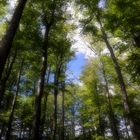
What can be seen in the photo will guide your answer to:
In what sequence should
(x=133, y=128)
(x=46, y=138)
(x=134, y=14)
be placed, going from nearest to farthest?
(x=133, y=128) < (x=134, y=14) < (x=46, y=138)

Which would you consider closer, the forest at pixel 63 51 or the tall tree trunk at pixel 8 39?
the tall tree trunk at pixel 8 39

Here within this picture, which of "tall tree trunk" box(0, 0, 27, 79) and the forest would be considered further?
the forest

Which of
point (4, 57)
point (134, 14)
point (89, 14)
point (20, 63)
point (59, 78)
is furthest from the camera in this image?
point (20, 63)

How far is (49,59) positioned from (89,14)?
7.36 metres

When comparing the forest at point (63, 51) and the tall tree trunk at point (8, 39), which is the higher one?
the forest at point (63, 51)

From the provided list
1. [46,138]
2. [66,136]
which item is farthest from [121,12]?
[66,136]

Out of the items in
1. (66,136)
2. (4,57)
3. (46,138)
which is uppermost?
(66,136)

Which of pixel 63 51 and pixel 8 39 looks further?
pixel 63 51

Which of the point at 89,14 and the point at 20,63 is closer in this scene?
the point at 89,14

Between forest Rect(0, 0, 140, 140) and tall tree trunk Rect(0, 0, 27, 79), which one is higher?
forest Rect(0, 0, 140, 140)

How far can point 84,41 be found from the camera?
84.0 feet

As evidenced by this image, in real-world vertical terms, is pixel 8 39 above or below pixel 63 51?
below

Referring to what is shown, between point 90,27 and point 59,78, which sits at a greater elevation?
point 90,27

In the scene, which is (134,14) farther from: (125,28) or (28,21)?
(28,21)
